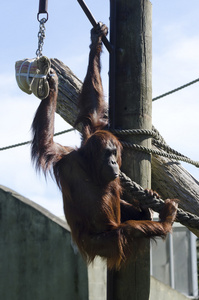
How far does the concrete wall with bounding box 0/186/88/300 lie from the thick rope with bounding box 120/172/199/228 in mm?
4179

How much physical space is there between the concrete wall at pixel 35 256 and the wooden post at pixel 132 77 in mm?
4342

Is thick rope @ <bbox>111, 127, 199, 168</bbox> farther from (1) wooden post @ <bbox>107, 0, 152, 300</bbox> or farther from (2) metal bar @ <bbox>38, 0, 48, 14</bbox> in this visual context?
(2) metal bar @ <bbox>38, 0, 48, 14</bbox>

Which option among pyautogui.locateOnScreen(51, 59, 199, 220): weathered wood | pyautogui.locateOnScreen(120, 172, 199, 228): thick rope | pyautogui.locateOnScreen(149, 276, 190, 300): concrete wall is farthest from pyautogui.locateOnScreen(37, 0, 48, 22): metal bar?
pyautogui.locateOnScreen(149, 276, 190, 300): concrete wall

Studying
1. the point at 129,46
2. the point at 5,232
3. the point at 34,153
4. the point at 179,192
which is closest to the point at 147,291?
the point at 179,192

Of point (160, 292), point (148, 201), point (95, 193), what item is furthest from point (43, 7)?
point (160, 292)

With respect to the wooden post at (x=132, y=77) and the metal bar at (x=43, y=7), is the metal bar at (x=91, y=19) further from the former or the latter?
the metal bar at (x=43, y=7)

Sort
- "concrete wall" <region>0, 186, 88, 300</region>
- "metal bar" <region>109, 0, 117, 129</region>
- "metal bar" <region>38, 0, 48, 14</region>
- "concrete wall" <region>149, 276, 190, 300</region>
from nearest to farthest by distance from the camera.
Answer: "metal bar" <region>38, 0, 48, 14</region> < "metal bar" <region>109, 0, 117, 129</region> < "concrete wall" <region>0, 186, 88, 300</region> < "concrete wall" <region>149, 276, 190, 300</region>

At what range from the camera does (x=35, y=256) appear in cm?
902

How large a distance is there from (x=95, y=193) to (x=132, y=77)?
3.55 ft

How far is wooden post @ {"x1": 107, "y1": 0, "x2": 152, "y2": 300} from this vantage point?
466 cm

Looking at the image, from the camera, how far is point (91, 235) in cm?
466

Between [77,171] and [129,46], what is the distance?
121cm

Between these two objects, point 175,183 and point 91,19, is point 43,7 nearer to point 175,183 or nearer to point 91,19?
point 91,19

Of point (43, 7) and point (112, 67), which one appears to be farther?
point (112, 67)
